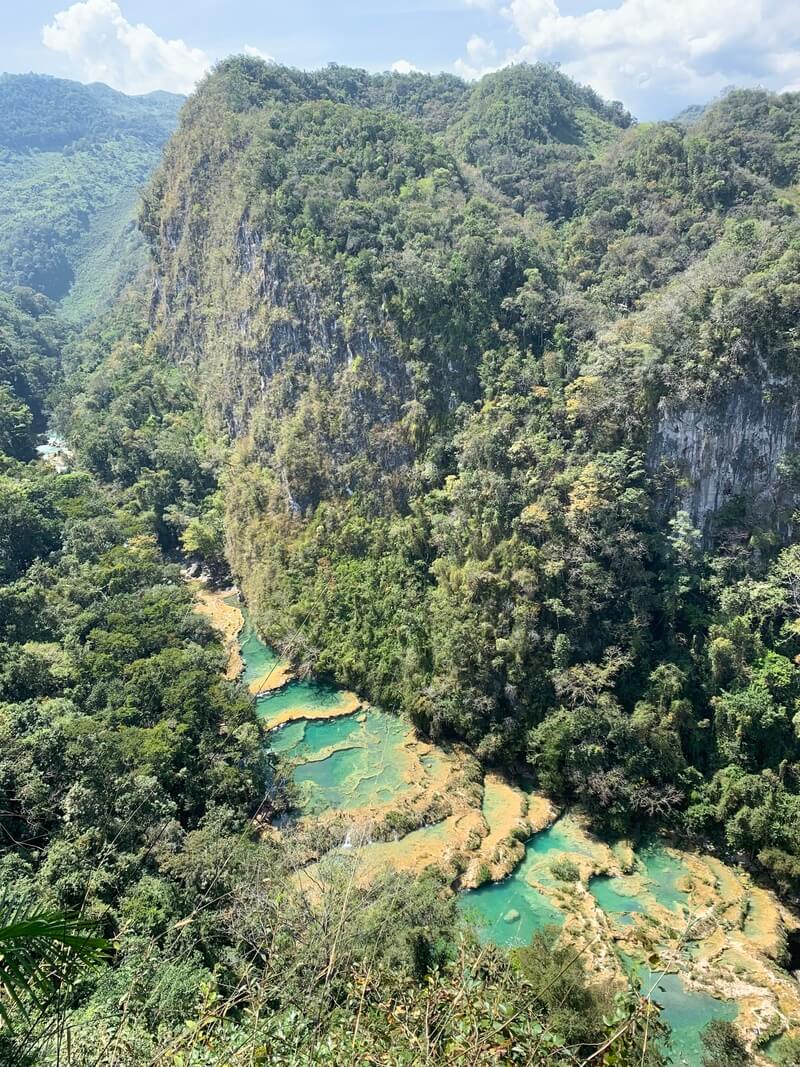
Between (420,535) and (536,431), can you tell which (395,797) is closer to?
(420,535)

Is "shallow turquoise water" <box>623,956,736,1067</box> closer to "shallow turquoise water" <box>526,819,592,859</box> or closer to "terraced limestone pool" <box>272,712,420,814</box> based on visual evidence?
"shallow turquoise water" <box>526,819,592,859</box>

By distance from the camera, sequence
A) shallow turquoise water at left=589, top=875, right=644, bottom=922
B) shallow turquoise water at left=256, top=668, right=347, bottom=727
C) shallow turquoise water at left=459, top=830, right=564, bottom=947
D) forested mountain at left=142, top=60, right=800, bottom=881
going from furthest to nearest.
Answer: shallow turquoise water at left=256, top=668, right=347, bottom=727
forested mountain at left=142, top=60, right=800, bottom=881
shallow turquoise water at left=589, top=875, right=644, bottom=922
shallow turquoise water at left=459, top=830, right=564, bottom=947

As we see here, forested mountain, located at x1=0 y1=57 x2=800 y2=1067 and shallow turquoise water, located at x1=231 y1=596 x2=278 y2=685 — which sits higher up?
forested mountain, located at x1=0 y1=57 x2=800 y2=1067

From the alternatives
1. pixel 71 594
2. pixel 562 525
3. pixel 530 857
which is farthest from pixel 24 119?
pixel 530 857

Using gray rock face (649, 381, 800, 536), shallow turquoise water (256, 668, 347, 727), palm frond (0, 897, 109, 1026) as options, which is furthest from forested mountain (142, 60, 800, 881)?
palm frond (0, 897, 109, 1026)

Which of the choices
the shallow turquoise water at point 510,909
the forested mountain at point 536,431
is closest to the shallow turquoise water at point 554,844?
the shallow turquoise water at point 510,909

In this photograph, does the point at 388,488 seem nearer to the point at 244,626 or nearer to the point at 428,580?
the point at 428,580
